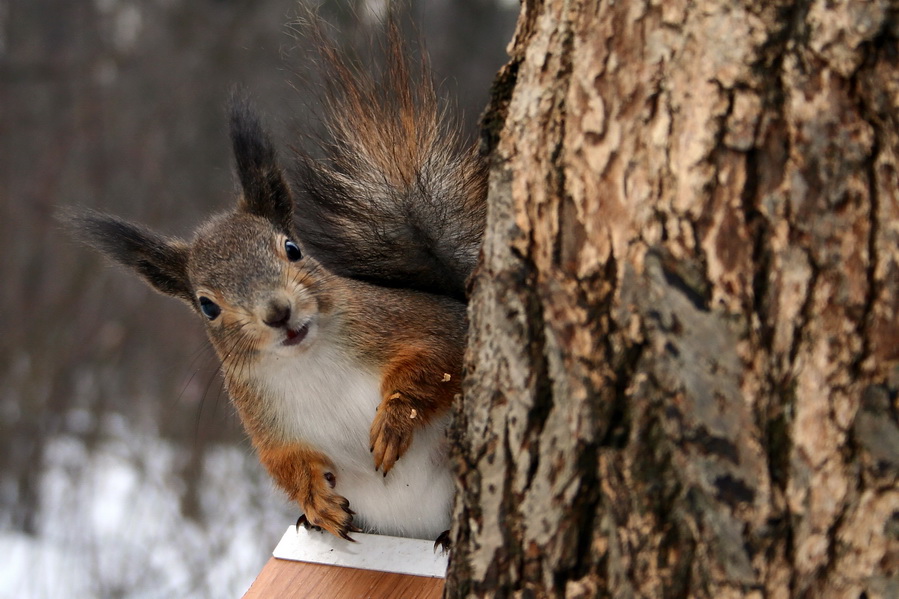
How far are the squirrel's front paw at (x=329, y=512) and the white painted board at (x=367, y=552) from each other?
32mm

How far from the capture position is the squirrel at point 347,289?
156 cm

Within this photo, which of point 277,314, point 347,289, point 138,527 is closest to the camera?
point 277,314

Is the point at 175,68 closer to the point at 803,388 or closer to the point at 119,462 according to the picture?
the point at 119,462

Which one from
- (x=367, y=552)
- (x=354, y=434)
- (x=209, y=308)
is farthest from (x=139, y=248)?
(x=367, y=552)

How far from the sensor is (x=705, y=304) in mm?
794

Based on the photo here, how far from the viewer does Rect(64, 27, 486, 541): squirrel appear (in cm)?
156

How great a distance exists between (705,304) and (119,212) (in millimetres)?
3774

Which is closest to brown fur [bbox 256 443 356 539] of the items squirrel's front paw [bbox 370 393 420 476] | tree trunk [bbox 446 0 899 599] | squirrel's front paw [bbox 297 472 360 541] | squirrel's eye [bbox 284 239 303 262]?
squirrel's front paw [bbox 297 472 360 541]

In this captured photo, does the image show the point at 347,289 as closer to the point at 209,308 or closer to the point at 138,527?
the point at 209,308

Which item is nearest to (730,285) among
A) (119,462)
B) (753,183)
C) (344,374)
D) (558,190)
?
(753,183)

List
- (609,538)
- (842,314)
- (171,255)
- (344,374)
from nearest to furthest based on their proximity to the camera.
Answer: (842,314) → (609,538) → (344,374) → (171,255)

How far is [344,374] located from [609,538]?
83cm

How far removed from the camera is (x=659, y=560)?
2.72 ft

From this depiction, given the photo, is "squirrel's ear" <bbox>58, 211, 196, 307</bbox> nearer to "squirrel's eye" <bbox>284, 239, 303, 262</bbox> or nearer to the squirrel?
the squirrel
